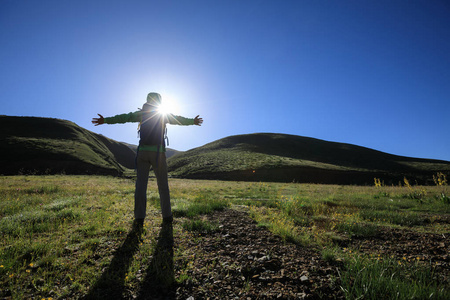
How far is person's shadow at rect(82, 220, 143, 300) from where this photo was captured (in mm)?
2547

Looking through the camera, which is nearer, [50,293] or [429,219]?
[50,293]

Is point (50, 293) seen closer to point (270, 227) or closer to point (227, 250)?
point (227, 250)

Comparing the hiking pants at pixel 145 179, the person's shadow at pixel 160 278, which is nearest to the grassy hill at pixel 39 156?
the hiking pants at pixel 145 179

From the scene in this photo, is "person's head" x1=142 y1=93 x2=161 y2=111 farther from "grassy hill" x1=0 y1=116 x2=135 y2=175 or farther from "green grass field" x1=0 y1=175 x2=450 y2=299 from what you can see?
"grassy hill" x1=0 y1=116 x2=135 y2=175

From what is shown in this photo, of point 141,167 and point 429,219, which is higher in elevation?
point 141,167

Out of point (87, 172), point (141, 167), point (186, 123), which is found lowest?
point (87, 172)

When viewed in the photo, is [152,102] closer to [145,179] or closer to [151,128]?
[151,128]

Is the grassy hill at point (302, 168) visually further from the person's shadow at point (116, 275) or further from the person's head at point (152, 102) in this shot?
the person's shadow at point (116, 275)

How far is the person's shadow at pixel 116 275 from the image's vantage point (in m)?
2.55

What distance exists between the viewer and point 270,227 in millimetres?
5184

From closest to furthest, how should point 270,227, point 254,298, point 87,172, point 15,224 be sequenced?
1. point 254,298
2. point 15,224
3. point 270,227
4. point 87,172

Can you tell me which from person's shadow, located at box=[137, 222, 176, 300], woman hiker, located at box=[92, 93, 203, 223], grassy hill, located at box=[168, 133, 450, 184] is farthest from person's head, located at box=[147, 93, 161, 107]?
grassy hill, located at box=[168, 133, 450, 184]

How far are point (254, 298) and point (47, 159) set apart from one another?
6117 centimetres

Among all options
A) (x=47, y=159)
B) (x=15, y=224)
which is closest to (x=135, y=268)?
(x=15, y=224)
